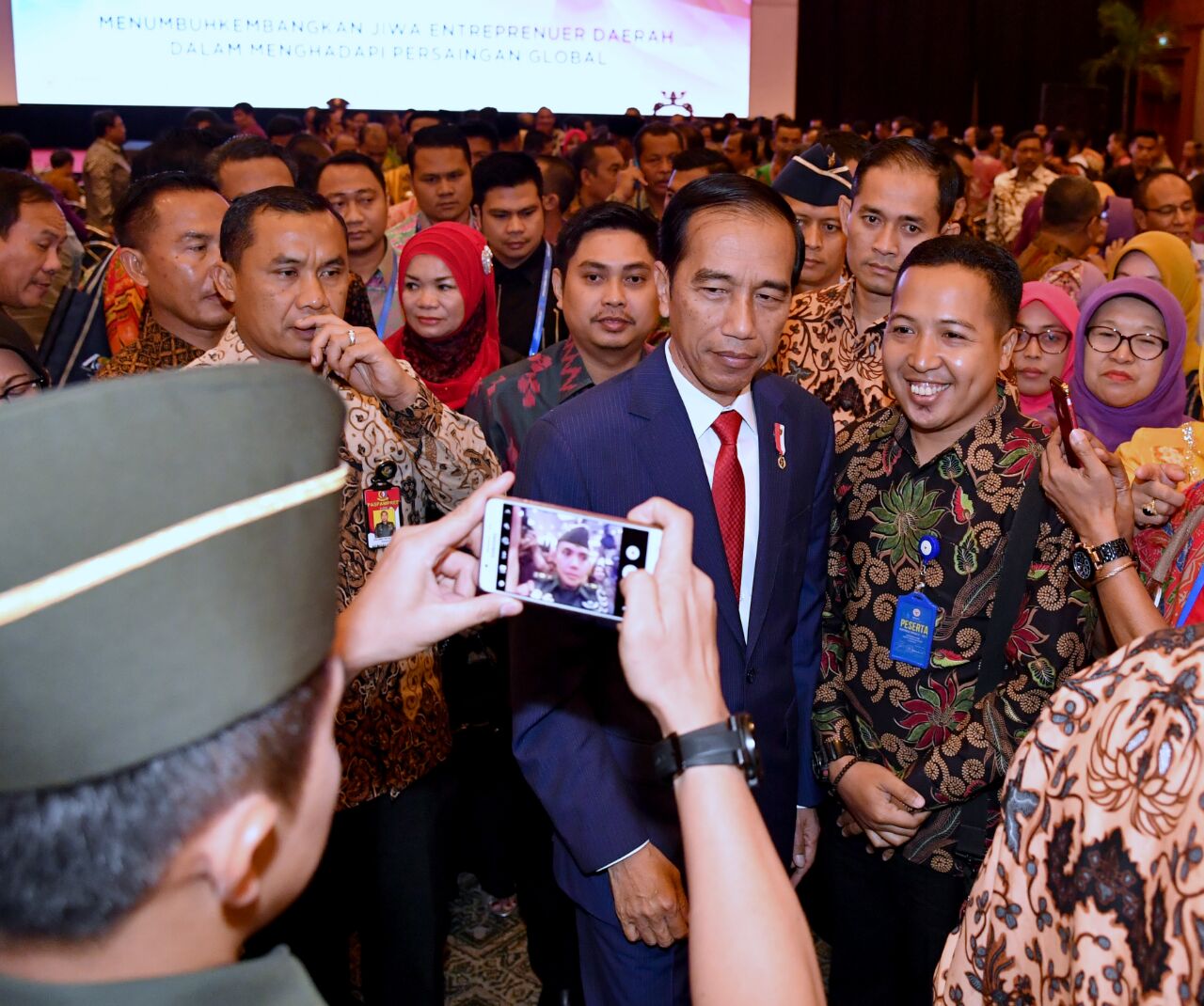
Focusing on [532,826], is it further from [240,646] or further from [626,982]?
[240,646]

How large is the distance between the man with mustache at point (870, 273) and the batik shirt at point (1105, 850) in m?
1.78

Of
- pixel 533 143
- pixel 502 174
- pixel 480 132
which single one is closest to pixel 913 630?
pixel 502 174

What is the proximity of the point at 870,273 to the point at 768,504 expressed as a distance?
1078 mm

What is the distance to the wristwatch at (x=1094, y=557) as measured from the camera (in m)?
1.92

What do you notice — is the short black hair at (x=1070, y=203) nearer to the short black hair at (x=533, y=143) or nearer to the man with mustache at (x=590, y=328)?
the man with mustache at (x=590, y=328)

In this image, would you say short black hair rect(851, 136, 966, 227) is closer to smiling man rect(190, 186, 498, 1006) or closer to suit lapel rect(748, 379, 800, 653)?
suit lapel rect(748, 379, 800, 653)

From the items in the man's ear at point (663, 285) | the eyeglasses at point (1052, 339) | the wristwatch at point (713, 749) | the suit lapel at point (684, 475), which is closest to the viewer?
the wristwatch at point (713, 749)

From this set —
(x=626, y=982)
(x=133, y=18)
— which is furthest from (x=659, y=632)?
(x=133, y=18)

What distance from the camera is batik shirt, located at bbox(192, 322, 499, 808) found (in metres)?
2.16

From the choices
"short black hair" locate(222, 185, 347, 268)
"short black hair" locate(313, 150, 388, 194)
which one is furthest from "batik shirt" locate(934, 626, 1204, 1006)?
"short black hair" locate(313, 150, 388, 194)

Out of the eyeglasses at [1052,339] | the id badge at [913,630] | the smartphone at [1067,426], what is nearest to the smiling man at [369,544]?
the id badge at [913,630]

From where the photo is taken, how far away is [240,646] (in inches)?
31.0

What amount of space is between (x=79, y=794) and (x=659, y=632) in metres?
0.49

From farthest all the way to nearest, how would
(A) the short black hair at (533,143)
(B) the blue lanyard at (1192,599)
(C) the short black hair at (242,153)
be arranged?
1. (A) the short black hair at (533,143)
2. (C) the short black hair at (242,153)
3. (B) the blue lanyard at (1192,599)
